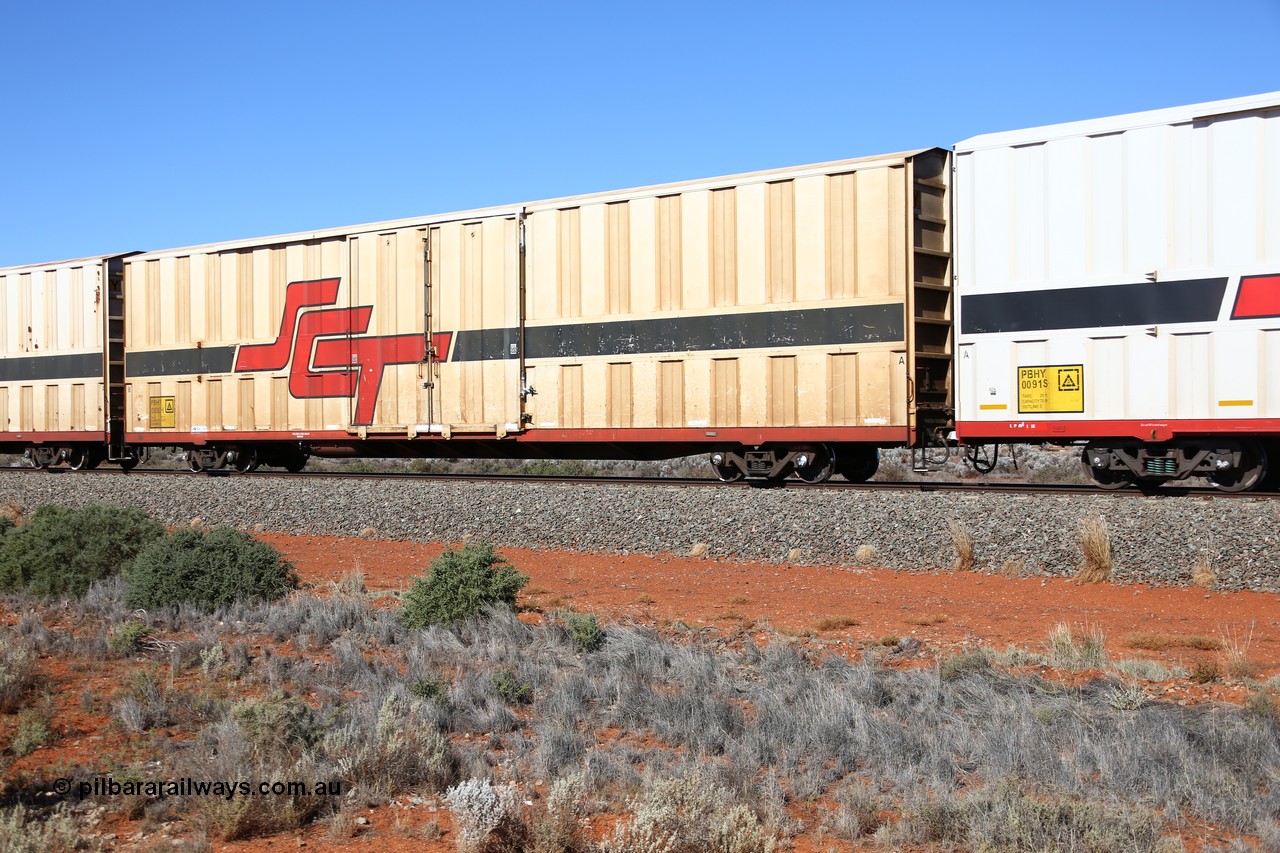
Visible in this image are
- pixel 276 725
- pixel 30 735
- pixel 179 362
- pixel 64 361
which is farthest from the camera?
pixel 64 361

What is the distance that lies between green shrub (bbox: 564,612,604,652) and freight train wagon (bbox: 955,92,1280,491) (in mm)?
7348

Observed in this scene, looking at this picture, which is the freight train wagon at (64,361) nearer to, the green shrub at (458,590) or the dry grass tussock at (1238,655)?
the green shrub at (458,590)

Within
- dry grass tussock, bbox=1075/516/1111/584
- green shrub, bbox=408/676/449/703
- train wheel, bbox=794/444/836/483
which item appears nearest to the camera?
green shrub, bbox=408/676/449/703

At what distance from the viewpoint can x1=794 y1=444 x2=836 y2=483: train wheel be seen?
15.0 m

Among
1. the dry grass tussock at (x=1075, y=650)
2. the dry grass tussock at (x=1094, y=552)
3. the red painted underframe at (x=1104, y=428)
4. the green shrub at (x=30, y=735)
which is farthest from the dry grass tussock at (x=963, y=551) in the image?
the green shrub at (x=30, y=735)

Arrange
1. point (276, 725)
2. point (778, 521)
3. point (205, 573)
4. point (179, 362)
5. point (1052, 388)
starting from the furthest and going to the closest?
point (179, 362)
point (1052, 388)
point (778, 521)
point (205, 573)
point (276, 725)

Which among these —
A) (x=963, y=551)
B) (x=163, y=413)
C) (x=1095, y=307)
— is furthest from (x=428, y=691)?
(x=163, y=413)

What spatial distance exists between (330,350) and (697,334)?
7.22 metres

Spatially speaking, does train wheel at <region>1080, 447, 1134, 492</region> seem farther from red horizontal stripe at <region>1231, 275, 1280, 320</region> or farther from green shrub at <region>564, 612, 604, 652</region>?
green shrub at <region>564, 612, 604, 652</region>

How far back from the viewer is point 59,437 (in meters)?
22.4

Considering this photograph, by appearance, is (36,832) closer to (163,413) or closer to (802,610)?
(802,610)

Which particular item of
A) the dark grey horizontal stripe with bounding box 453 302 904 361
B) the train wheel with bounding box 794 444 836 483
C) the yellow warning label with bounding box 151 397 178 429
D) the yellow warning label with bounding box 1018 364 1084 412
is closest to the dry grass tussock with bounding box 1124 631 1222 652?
the yellow warning label with bounding box 1018 364 1084 412

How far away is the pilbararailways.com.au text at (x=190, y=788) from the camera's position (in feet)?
15.9

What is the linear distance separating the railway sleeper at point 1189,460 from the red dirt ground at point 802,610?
3.44 m
